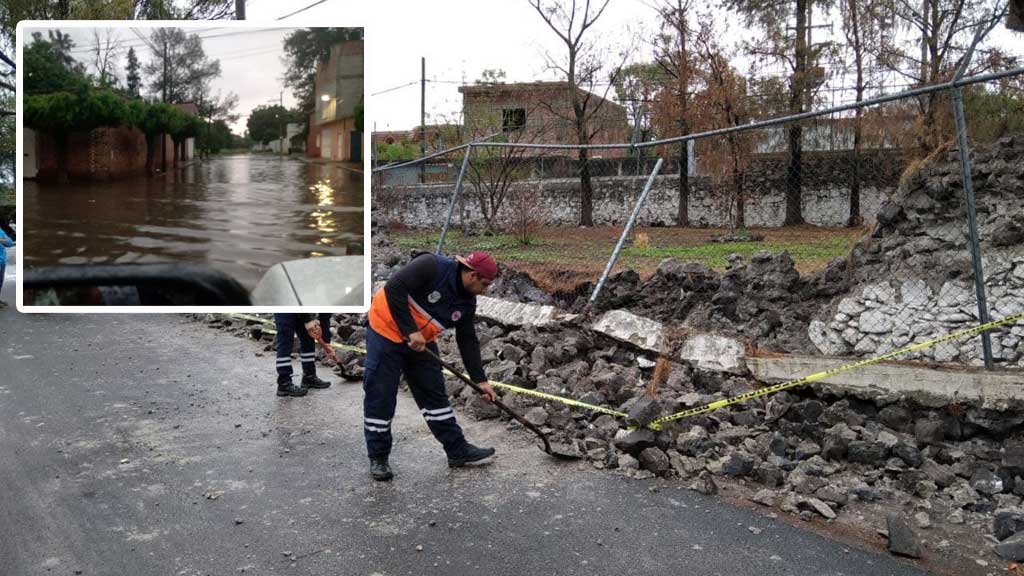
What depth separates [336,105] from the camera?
2.14 meters

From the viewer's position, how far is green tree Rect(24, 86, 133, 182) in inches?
79.5

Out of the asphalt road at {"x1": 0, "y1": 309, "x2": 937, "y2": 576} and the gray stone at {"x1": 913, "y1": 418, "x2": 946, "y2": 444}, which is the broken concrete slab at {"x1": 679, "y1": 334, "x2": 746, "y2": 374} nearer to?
the gray stone at {"x1": 913, "y1": 418, "x2": 946, "y2": 444}

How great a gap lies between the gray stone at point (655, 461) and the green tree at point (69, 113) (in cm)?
387

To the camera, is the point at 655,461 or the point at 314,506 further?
the point at 655,461

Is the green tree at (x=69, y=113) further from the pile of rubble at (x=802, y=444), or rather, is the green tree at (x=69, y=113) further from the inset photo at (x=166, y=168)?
the pile of rubble at (x=802, y=444)

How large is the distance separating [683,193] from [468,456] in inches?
374

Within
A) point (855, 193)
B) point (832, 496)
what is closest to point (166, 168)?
point (832, 496)

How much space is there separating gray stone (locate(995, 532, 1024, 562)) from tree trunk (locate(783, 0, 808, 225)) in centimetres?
735

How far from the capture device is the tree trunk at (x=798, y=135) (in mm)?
11039

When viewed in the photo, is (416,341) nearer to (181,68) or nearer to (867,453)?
(867,453)

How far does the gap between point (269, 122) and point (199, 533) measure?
290cm

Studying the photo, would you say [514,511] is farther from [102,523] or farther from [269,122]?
[269,122]

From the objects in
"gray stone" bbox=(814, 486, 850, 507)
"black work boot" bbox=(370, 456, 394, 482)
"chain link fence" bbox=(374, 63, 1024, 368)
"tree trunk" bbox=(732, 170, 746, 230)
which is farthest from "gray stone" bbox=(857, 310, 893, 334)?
"tree trunk" bbox=(732, 170, 746, 230)

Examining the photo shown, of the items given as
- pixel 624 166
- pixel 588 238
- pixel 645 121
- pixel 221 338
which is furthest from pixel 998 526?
pixel 645 121
